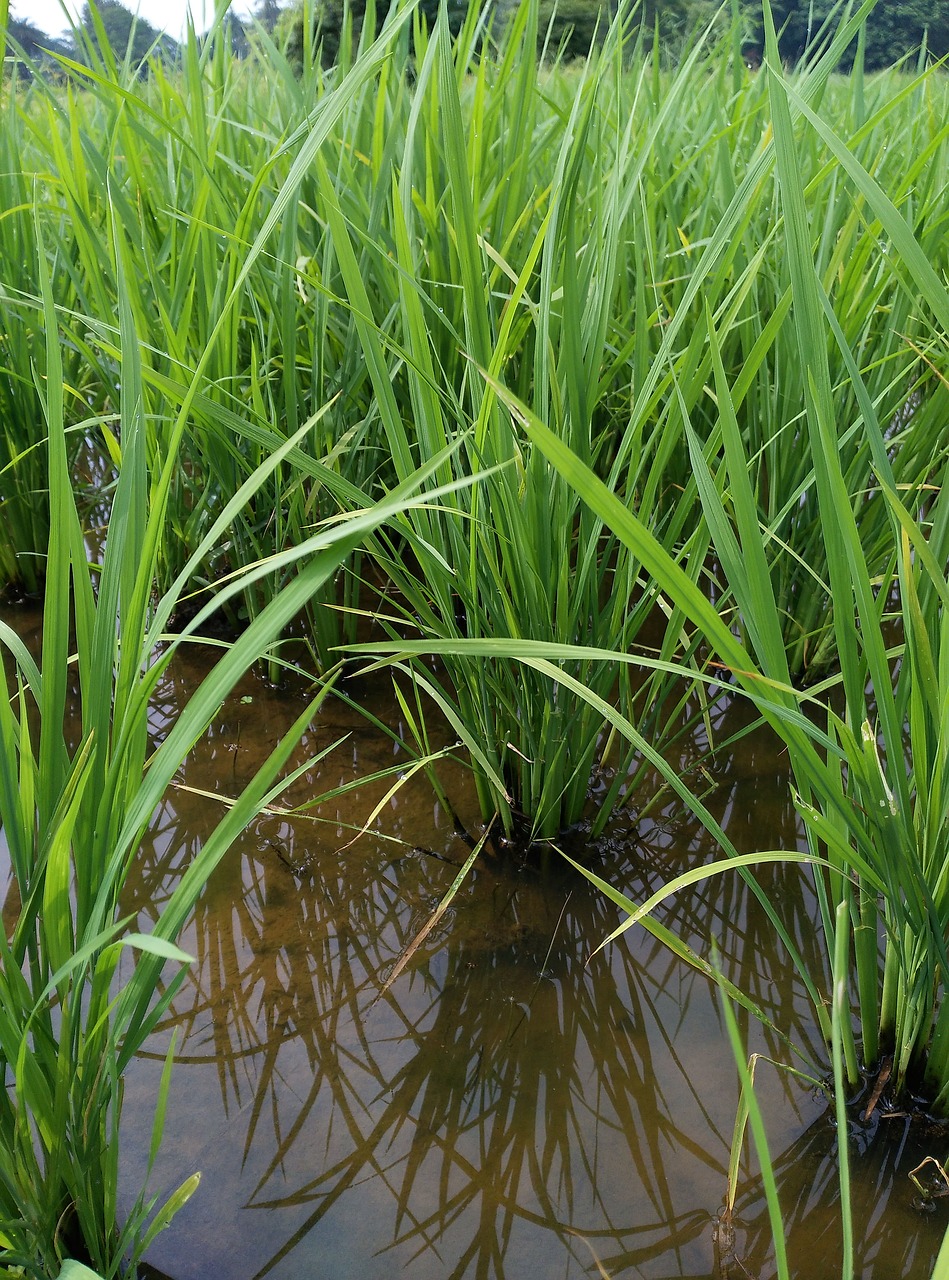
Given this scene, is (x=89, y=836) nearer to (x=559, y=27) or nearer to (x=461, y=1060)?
(x=461, y=1060)

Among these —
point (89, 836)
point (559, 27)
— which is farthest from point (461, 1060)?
point (559, 27)

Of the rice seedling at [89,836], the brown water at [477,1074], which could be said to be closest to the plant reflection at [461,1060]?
the brown water at [477,1074]

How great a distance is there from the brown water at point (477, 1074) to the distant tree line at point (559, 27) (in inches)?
27.6

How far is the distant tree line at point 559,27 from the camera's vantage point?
3.67 feet

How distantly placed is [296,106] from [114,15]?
1.41 metres

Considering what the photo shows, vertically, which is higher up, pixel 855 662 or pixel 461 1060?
pixel 855 662

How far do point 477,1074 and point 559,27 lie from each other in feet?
37.3

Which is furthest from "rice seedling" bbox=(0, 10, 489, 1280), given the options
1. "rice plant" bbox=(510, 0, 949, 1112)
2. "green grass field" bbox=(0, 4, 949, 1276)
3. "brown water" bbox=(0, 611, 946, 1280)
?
"rice plant" bbox=(510, 0, 949, 1112)

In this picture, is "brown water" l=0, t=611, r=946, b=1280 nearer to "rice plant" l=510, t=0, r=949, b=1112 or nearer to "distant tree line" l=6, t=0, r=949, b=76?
"rice plant" l=510, t=0, r=949, b=1112

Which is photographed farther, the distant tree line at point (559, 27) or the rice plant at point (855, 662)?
the distant tree line at point (559, 27)

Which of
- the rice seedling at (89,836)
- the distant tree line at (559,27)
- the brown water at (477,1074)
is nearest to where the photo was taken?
the rice seedling at (89,836)

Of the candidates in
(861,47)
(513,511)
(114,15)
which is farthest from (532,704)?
(114,15)

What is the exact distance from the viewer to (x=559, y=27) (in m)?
9.75

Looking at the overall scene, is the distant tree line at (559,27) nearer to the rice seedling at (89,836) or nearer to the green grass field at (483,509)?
the green grass field at (483,509)
